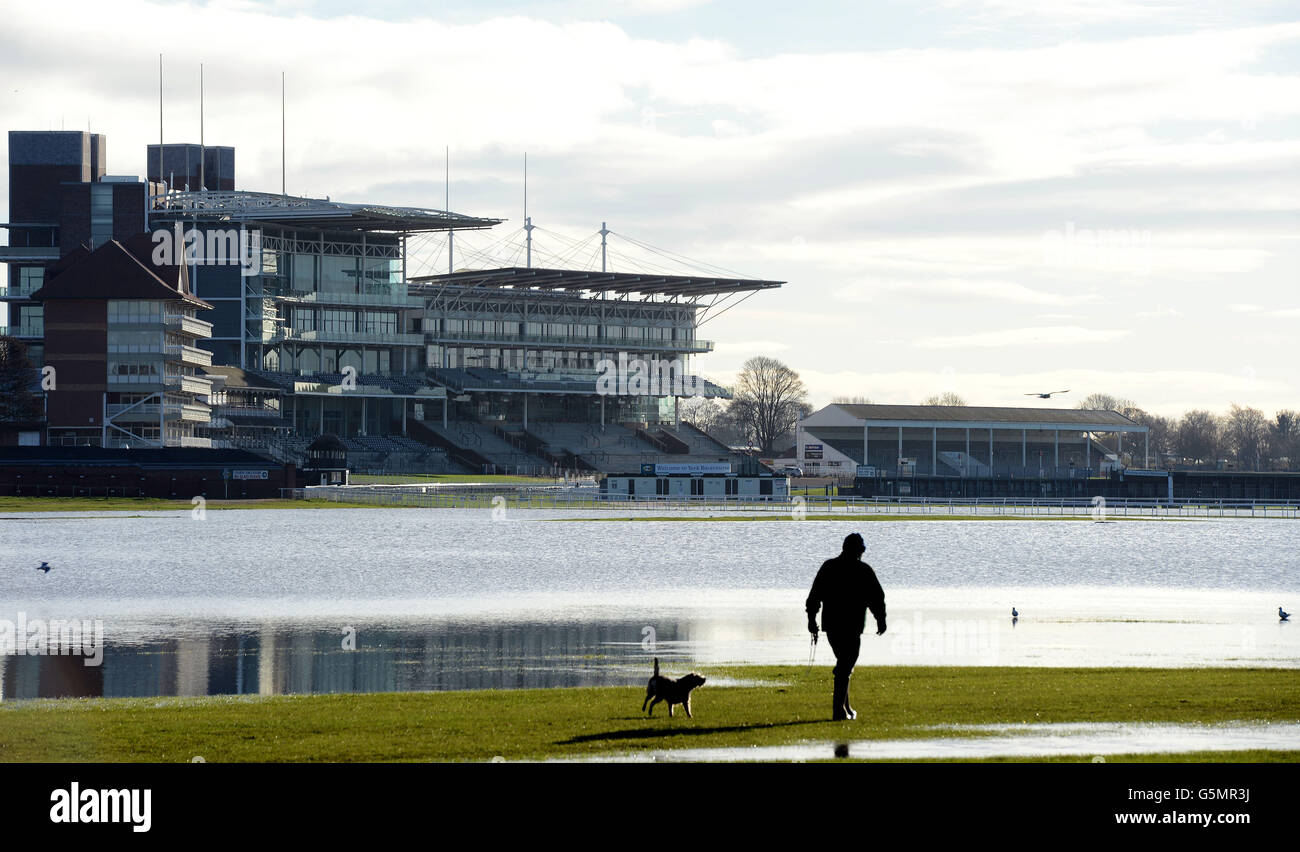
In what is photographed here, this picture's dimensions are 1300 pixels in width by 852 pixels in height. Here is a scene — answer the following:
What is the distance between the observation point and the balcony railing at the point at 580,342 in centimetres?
17888

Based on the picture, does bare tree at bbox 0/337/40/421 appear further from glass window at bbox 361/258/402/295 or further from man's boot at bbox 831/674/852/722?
man's boot at bbox 831/674/852/722

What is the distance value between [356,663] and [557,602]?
14.4 metres

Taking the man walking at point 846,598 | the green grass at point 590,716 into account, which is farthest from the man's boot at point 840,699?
the man walking at point 846,598

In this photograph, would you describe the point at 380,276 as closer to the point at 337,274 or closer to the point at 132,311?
the point at 337,274

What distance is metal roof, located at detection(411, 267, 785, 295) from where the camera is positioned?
172250mm

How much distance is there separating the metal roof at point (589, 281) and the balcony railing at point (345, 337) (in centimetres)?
624

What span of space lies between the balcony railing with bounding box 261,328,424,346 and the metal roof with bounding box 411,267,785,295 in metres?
6.24

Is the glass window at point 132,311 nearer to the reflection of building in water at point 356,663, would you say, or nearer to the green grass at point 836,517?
the green grass at point 836,517

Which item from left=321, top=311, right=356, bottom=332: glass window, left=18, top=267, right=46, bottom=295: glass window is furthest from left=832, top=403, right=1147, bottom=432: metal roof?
left=18, top=267, right=46, bottom=295: glass window

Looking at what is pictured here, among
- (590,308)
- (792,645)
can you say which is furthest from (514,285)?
(792,645)

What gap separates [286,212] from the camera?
151 m

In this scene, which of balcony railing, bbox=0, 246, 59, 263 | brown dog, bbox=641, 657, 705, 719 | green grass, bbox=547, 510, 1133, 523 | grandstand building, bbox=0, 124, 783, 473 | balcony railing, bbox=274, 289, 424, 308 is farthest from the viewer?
balcony railing, bbox=274, 289, 424, 308
